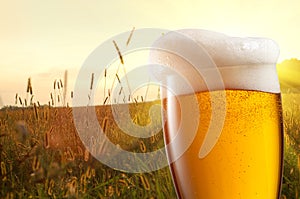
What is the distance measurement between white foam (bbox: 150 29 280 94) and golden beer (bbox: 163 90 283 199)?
0.04 m

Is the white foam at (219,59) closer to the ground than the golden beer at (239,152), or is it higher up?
higher up

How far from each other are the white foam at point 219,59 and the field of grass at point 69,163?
42 cm

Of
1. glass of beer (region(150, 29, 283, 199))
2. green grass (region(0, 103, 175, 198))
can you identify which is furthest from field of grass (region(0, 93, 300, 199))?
glass of beer (region(150, 29, 283, 199))

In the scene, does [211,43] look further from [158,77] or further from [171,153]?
[171,153]

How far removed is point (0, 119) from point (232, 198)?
4.30 ft

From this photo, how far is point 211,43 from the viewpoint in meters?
1.45

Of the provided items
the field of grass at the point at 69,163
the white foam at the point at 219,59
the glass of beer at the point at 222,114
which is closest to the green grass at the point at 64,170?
the field of grass at the point at 69,163

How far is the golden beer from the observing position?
1359 mm

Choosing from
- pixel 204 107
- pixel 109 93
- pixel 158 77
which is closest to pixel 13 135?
pixel 109 93

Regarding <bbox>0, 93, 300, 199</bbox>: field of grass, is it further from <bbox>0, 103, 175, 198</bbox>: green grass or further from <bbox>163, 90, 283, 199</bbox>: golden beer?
<bbox>163, 90, 283, 199</bbox>: golden beer

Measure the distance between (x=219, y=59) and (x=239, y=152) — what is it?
0.88ft

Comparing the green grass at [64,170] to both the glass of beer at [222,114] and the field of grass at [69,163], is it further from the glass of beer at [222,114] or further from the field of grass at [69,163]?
the glass of beer at [222,114]

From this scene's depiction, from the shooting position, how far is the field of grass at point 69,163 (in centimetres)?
184

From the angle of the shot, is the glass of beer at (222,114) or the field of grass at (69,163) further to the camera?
the field of grass at (69,163)
